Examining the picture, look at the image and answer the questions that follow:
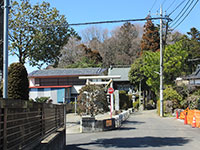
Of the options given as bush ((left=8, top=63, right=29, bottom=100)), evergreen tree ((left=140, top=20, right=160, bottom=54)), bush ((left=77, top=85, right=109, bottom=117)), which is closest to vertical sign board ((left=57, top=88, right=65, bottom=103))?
bush ((left=77, top=85, right=109, bottom=117))

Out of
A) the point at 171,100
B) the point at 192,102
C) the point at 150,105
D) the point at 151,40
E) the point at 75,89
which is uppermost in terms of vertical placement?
the point at 151,40

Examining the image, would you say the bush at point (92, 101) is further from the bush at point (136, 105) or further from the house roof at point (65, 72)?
the bush at point (136, 105)

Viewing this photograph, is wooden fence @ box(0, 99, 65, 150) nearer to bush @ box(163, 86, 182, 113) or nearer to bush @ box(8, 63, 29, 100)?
bush @ box(8, 63, 29, 100)

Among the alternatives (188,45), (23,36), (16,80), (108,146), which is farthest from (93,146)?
(188,45)

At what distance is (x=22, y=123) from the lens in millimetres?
6254

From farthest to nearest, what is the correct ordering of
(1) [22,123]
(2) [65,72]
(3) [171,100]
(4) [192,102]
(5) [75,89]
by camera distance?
(2) [65,72] < (5) [75,89] < (3) [171,100] < (4) [192,102] < (1) [22,123]

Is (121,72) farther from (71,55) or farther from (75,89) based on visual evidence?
(75,89)

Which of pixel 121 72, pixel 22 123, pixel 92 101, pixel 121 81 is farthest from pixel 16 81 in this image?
pixel 121 81

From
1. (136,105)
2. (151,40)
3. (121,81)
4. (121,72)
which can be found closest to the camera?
(136,105)

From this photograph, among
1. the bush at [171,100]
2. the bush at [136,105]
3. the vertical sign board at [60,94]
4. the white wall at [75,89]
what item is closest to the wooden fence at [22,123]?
the bush at [171,100]

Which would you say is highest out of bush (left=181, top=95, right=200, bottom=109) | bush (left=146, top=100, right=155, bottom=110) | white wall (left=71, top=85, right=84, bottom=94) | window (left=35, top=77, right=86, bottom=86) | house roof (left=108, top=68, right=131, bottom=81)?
house roof (left=108, top=68, right=131, bottom=81)

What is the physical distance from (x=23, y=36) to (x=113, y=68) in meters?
41.2

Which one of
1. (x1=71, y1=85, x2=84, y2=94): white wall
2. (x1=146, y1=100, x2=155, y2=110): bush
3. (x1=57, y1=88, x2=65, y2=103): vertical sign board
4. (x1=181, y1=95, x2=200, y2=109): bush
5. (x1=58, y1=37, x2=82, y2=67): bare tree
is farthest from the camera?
(x1=58, y1=37, x2=82, y2=67): bare tree

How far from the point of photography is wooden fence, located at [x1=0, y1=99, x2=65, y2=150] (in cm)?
506
